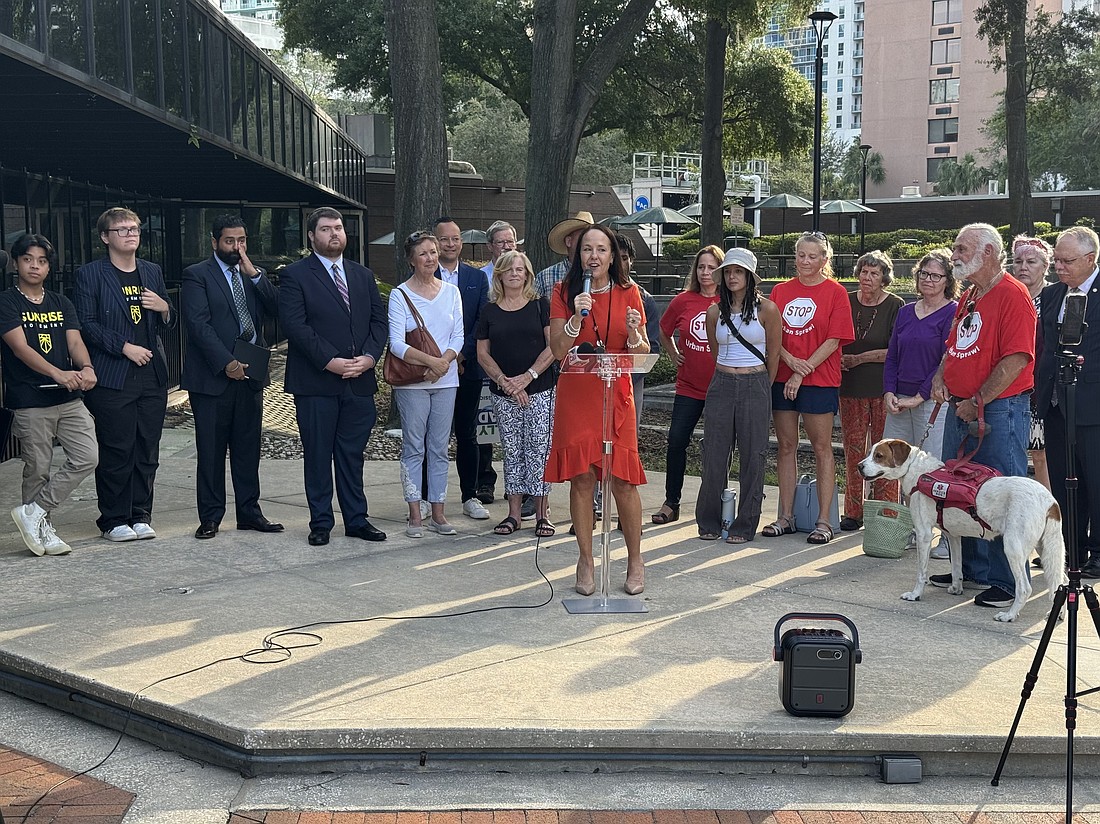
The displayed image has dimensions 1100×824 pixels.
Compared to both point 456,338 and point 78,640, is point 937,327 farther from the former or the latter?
point 78,640

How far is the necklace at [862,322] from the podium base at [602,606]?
3115 millimetres

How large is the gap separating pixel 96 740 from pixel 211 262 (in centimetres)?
392

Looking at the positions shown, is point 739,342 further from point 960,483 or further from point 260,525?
point 260,525

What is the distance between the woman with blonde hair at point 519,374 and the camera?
812cm

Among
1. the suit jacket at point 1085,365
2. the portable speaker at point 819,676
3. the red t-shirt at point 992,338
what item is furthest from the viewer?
the suit jacket at point 1085,365

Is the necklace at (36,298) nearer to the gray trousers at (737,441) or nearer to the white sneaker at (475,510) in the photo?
the white sneaker at (475,510)

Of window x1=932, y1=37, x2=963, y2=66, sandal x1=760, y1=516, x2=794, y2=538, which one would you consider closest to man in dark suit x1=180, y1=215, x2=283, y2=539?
sandal x1=760, y1=516, x2=794, y2=538

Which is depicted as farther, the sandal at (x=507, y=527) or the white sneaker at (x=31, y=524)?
the sandal at (x=507, y=527)

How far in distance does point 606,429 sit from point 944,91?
99.1m

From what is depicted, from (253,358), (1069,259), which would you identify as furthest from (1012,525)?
Result: (253,358)

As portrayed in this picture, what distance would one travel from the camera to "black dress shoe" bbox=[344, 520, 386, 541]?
318 inches

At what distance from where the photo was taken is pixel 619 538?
8438mm

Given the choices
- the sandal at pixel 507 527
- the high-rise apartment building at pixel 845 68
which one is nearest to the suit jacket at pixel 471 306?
the sandal at pixel 507 527

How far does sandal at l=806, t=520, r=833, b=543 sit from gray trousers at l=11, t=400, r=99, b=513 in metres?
4.72
